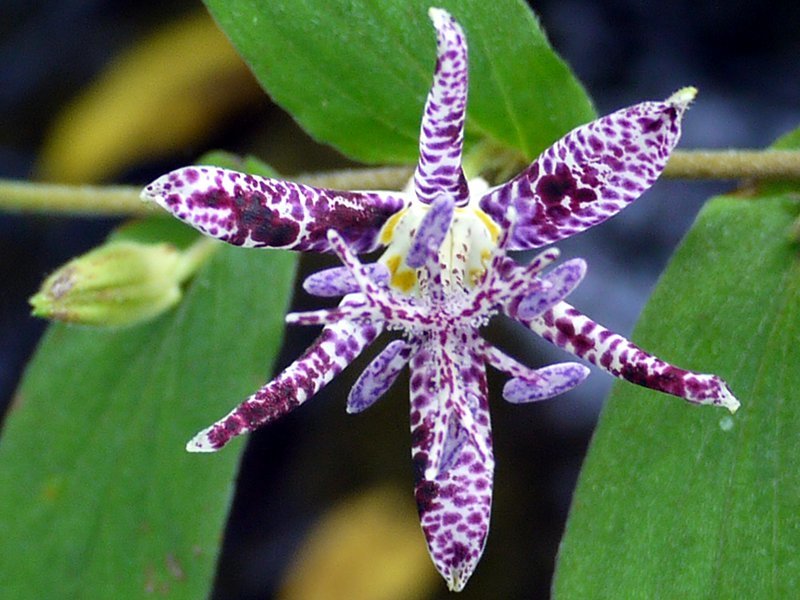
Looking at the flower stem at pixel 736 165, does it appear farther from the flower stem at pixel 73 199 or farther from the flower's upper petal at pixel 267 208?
the flower stem at pixel 73 199

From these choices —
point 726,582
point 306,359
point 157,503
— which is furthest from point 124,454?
point 726,582

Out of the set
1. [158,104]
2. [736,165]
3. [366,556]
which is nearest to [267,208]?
[736,165]

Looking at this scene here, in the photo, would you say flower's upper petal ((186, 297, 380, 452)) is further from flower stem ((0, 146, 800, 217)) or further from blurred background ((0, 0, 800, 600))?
blurred background ((0, 0, 800, 600))

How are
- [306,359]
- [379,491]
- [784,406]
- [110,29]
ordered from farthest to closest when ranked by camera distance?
[110,29], [379,491], [784,406], [306,359]

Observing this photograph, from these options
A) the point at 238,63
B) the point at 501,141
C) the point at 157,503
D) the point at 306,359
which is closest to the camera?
the point at 306,359

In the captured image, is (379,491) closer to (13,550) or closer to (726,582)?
(13,550)

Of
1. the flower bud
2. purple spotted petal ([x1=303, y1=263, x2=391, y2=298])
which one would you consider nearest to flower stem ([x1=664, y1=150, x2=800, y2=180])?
purple spotted petal ([x1=303, y1=263, x2=391, y2=298])
